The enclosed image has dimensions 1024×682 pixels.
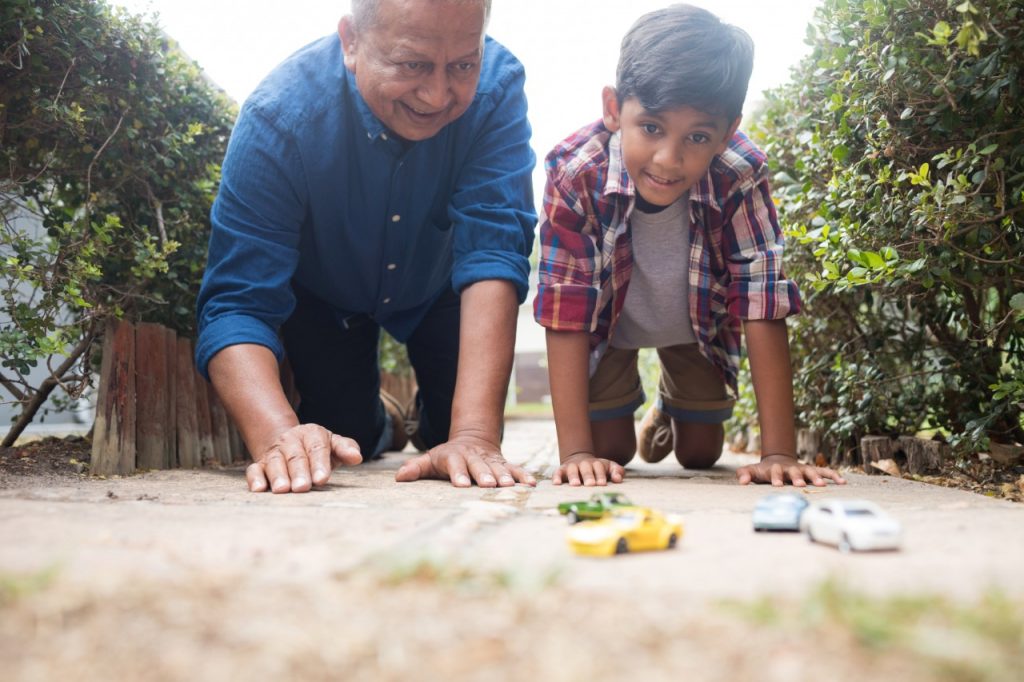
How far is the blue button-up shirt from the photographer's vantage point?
8.84 ft

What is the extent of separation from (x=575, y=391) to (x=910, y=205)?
1102mm

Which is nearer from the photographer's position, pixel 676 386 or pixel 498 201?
pixel 498 201

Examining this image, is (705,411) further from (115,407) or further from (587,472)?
(115,407)

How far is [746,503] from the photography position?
6.34ft

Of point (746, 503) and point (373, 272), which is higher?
point (373, 272)

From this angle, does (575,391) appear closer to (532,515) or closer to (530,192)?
(530,192)

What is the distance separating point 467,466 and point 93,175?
1.71m

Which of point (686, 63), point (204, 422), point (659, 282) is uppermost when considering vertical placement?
point (686, 63)

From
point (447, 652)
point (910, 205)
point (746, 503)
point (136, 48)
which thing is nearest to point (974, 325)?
point (910, 205)

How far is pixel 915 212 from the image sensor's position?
2264 mm

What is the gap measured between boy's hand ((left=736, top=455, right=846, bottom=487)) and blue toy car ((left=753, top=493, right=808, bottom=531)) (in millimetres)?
956

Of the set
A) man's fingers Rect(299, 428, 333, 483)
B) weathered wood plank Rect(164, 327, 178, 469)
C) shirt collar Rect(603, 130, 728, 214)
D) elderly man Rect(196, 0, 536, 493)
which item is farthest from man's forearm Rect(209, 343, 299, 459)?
shirt collar Rect(603, 130, 728, 214)

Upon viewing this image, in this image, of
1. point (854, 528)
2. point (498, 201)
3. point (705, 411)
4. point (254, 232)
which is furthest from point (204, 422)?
point (854, 528)

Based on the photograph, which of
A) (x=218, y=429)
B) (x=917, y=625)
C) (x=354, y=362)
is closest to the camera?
(x=917, y=625)
